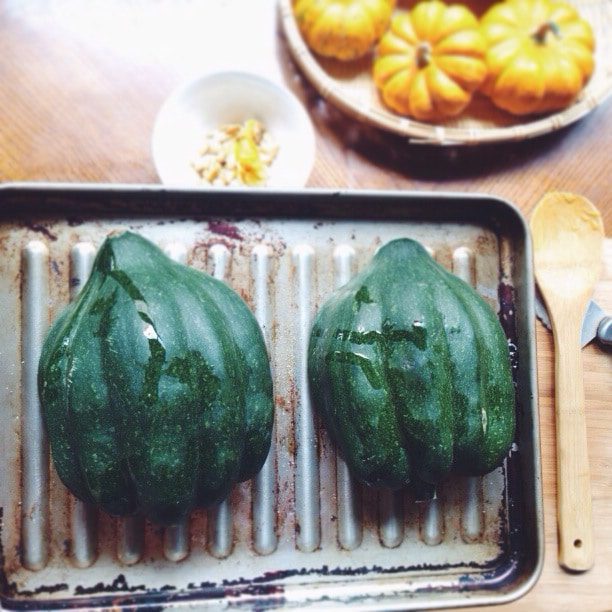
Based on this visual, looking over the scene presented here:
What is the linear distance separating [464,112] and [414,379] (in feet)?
1.83

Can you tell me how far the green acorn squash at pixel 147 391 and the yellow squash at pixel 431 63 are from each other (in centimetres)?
51

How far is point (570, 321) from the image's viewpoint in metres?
1.00

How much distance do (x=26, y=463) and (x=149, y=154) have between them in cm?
49

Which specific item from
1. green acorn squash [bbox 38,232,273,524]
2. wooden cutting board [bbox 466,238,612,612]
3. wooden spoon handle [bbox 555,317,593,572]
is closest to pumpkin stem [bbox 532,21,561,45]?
wooden cutting board [bbox 466,238,612,612]

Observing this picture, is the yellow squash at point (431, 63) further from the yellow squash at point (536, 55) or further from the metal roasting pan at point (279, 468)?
the metal roasting pan at point (279, 468)

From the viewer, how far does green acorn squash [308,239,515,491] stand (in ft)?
2.74

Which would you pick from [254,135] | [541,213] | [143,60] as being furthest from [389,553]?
[143,60]

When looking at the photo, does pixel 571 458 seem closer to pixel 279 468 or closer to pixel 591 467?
pixel 591 467

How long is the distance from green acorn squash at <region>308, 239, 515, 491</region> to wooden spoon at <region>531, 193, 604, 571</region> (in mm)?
152

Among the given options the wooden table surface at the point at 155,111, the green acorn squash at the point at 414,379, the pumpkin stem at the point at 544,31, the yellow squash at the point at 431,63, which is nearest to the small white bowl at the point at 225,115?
the wooden table surface at the point at 155,111

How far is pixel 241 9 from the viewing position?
1.18 meters

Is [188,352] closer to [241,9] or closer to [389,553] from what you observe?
[389,553]

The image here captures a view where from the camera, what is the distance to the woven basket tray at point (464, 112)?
3.61 feet

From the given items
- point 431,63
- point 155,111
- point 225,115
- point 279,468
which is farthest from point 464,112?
point 279,468
